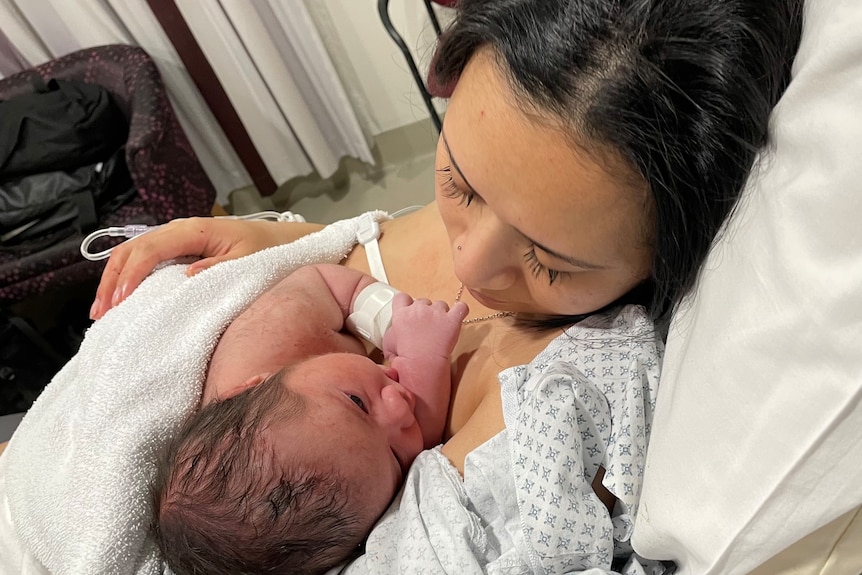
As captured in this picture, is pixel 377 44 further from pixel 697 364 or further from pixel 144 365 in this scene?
pixel 697 364

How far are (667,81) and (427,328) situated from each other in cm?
50

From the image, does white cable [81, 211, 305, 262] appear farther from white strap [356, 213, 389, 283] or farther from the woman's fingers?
white strap [356, 213, 389, 283]

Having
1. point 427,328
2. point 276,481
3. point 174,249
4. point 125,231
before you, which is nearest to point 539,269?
point 427,328

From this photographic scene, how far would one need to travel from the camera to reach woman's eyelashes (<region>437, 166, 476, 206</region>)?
69 cm

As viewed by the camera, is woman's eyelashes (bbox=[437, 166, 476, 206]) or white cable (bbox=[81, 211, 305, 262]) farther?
white cable (bbox=[81, 211, 305, 262])

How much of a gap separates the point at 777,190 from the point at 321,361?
0.62 meters

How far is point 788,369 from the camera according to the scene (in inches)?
18.7

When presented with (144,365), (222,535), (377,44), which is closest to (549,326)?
(222,535)

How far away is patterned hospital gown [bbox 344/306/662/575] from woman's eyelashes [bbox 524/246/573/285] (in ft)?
0.36

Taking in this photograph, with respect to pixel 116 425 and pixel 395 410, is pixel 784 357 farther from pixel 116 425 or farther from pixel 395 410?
→ pixel 116 425

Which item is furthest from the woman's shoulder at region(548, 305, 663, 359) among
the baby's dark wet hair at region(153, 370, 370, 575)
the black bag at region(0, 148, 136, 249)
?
the black bag at region(0, 148, 136, 249)

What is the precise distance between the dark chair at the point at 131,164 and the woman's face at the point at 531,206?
1165 millimetres

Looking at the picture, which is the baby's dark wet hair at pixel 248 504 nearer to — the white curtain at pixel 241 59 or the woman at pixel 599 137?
the woman at pixel 599 137

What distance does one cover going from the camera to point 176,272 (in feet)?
3.72
